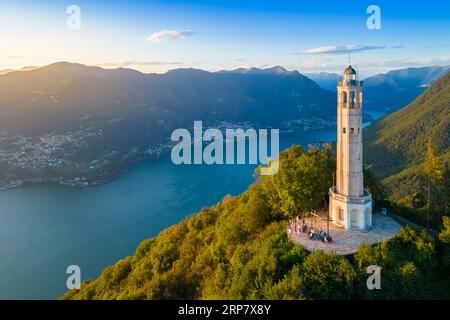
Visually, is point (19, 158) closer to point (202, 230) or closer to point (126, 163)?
point (126, 163)

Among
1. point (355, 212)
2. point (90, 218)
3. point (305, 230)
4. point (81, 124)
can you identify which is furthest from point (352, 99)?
point (81, 124)

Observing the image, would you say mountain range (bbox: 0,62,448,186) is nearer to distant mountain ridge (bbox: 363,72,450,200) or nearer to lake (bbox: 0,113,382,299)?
lake (bbox: 0,113,382,299)

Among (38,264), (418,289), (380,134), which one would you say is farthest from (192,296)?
(380,134)

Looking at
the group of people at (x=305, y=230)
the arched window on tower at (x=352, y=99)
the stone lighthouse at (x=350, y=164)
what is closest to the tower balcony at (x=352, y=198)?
the stone lighthouse at (x=350, y=164)

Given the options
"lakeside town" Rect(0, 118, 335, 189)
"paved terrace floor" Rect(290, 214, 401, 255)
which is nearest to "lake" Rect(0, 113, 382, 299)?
"lakeside town" Rect(0, 118, 335, 189)

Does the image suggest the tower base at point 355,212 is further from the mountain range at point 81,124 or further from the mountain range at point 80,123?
the mountain range at point 80,123

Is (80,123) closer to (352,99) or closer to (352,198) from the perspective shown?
(352,99)
